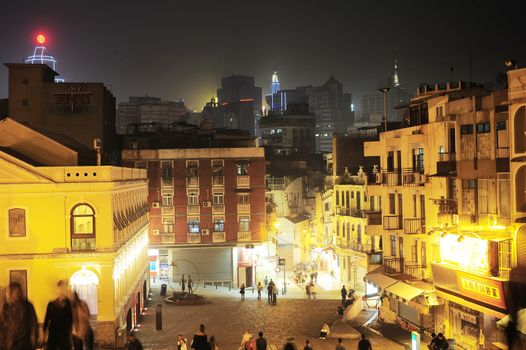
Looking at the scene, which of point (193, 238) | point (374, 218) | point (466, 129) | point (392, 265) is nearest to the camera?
point (466, 129)

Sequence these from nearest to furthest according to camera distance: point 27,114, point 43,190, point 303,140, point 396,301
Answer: point 43,190 < point 396,301 < point 27,114 < point 303,140

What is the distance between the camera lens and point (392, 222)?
1540 inches

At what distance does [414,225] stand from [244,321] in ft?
42.3

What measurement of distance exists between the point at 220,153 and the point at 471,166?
1380 inches

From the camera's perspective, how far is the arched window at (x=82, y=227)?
3416cm

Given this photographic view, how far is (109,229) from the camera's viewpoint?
34.4 meters

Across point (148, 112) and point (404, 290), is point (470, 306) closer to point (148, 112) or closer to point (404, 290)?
point (404, 290)

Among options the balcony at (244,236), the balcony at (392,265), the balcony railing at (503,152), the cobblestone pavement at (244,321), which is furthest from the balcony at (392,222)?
the balcony at (244,236)

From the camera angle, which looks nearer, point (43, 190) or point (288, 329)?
point (43, 190)

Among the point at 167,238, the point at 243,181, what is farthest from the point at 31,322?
the point at 243,181

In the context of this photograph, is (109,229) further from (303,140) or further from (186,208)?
(303,140)

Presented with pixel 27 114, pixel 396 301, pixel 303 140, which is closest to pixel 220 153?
pixel 27 114

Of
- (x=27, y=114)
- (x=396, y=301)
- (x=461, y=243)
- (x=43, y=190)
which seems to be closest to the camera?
(x=461, y=243)

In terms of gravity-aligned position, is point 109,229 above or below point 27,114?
below
